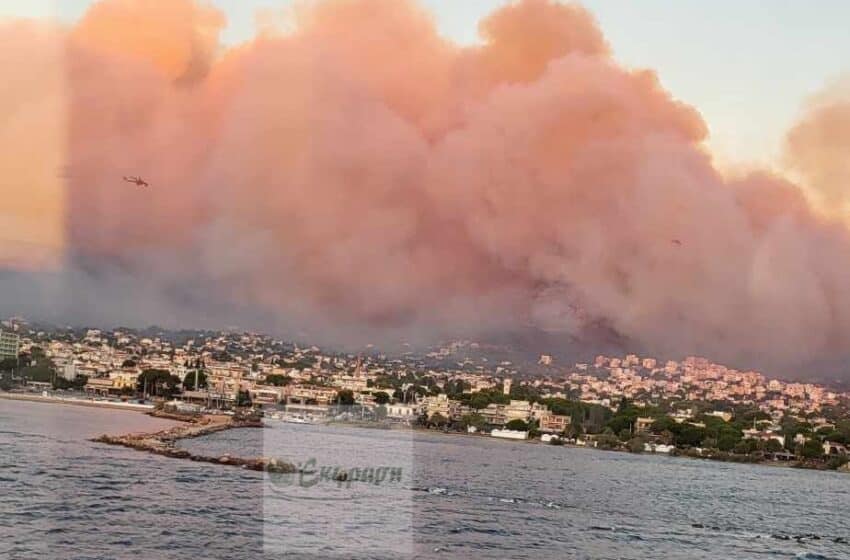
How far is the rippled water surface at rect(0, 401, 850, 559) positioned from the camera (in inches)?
651

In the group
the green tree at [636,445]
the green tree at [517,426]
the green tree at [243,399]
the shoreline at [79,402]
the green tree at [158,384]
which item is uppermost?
the green tree at [158,384]

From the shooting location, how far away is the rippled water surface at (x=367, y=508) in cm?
1655

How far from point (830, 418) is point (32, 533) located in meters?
70.8

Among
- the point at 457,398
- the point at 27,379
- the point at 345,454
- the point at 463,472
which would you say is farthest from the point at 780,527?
the point at 27,379

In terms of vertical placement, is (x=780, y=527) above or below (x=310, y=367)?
below

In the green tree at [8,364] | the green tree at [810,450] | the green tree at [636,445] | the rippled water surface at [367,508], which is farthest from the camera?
the green tree at [8,364]

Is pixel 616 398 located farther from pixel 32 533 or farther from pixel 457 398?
pixel 32 533

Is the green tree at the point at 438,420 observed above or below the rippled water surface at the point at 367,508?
above

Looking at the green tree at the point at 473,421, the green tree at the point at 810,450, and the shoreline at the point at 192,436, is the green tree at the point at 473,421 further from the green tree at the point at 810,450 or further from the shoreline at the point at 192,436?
the green tree at the point at 810,450

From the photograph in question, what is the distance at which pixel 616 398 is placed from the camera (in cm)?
7625

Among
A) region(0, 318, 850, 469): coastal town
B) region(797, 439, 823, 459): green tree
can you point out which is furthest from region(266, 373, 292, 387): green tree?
region(797, 439, 823, 459): green tree

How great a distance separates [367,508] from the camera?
69.8 feet

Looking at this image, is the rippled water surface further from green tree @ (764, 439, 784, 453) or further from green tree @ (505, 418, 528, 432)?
green tree @ (505, 418, 528, 432)

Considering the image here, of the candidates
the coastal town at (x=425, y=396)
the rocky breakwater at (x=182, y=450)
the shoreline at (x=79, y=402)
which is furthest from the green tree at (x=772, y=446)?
the shoreline at (x=79, y=402)
